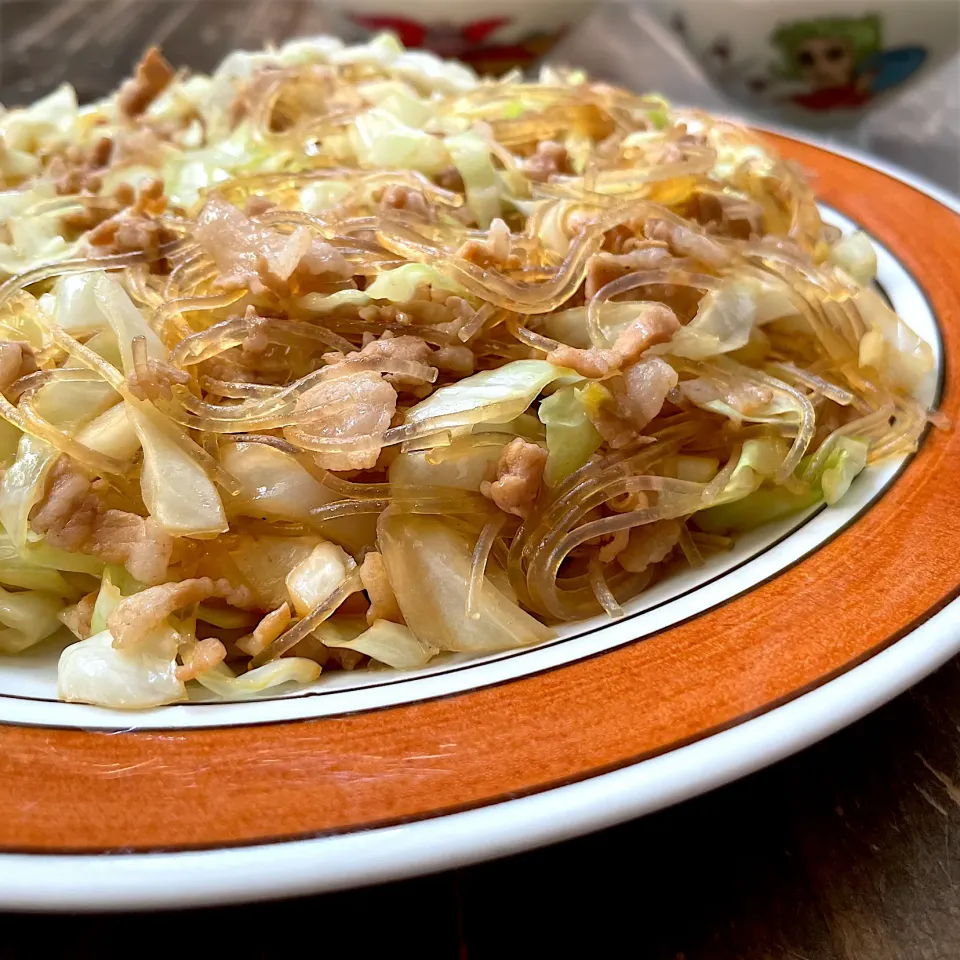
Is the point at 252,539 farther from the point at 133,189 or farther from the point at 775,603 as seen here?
the point at 133,189

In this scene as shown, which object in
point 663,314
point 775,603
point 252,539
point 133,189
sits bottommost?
point 252,539

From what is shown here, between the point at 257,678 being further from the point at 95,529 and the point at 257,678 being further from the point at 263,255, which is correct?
the point at 263,255

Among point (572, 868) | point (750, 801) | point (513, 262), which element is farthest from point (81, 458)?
point (750, 801)

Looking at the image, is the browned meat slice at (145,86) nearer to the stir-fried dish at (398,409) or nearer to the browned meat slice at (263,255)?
the stir-fried dish at (398,409)

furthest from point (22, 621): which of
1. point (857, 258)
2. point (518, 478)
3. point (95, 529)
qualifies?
point (857, 258)

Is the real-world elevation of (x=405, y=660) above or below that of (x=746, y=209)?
below

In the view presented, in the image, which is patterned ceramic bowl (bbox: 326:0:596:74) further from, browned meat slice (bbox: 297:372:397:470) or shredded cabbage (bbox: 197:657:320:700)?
shredded cabbage (bbox: 197:657:320:700)
